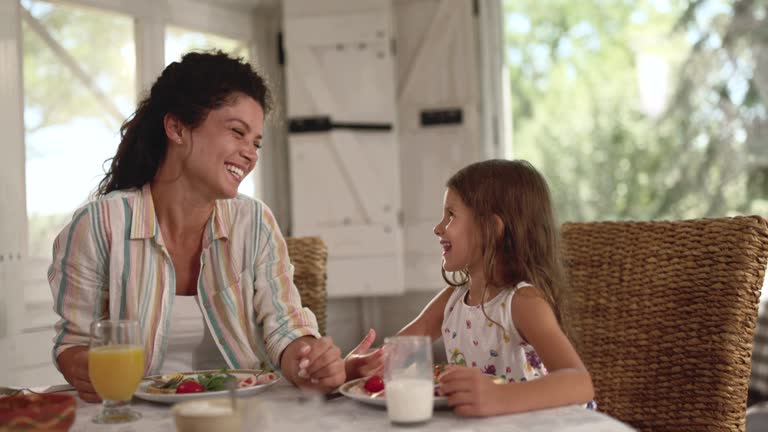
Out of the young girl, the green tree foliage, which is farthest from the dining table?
the green tree foliage

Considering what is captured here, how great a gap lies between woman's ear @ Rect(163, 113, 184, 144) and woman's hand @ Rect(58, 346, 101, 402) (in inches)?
22.1

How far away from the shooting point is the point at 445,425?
106 cm

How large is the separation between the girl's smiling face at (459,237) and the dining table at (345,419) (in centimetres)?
54

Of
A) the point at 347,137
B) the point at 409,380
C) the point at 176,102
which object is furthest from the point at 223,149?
the point at 347,137

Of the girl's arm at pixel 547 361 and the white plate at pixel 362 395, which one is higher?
the girl's arm at pixel 547 361

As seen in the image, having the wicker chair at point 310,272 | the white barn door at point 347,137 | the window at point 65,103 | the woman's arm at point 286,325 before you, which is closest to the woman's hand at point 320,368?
the woman's arm at point 286,325

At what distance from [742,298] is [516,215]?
49 centimetres

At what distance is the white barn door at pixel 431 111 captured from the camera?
5.28m

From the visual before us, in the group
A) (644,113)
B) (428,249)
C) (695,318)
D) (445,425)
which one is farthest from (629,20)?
(445,425)

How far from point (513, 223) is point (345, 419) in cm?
73

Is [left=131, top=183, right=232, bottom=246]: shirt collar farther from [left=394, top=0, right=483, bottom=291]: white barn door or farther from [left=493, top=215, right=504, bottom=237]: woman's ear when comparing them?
[left=394, top=0, right=483, bottom=291]: white barn door

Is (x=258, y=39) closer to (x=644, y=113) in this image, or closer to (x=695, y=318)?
(x=695, y=318)

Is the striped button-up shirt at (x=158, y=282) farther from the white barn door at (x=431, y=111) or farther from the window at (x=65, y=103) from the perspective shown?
the white barn door at (x=431, y=111)

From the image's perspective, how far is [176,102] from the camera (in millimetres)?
1843
